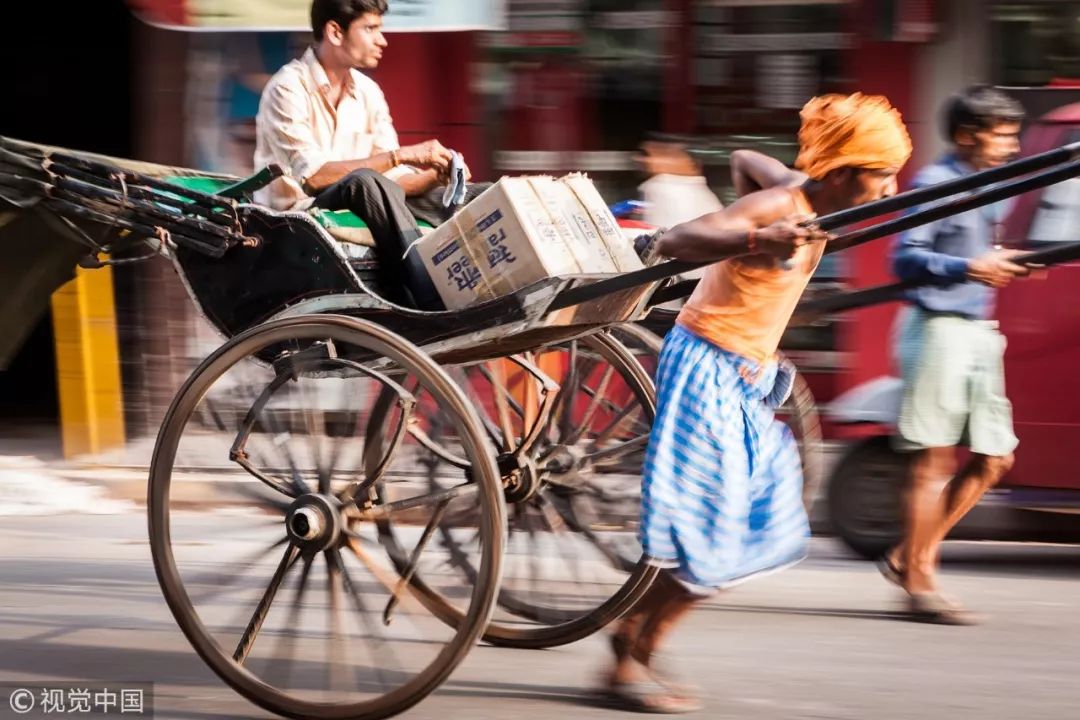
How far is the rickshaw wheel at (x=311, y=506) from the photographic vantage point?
356cm

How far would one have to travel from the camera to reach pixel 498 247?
3.79m

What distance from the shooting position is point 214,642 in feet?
12.4

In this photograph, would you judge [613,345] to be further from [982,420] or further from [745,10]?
[745,10]

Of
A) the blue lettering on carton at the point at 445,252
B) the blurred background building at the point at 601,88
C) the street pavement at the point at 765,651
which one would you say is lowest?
the street pavement at the point at 765,651

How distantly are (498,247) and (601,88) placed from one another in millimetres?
4956

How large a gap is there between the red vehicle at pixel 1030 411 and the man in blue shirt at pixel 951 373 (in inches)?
28.5

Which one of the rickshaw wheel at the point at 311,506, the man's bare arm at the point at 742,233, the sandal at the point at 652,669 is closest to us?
the man's bare arm at the point at 742,233

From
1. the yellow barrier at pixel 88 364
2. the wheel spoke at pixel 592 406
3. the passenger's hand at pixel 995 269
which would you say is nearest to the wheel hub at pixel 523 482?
the wheel spoke at pixel 592 406

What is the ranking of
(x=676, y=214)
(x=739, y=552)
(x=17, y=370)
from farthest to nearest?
(x=17, y=370)
(x=676, y=214)
(x=739, y=552)

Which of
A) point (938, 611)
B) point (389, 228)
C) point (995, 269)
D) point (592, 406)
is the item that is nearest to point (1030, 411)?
point (938, 611)

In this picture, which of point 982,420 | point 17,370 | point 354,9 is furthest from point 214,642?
point 17,370

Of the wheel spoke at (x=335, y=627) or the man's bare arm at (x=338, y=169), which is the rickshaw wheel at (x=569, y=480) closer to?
the wheel spoke at (x=335, y=627)

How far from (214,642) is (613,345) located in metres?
1.38

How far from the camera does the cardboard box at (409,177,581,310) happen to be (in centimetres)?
376
